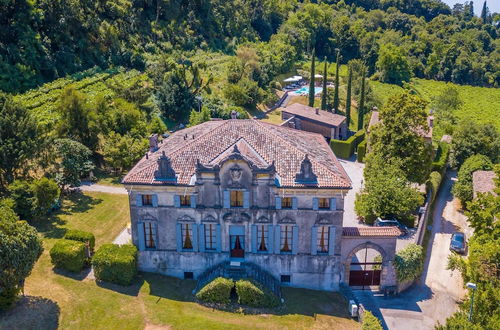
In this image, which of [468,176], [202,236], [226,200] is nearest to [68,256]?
[202,236]

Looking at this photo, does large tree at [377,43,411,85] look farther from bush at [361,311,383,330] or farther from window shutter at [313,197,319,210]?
bush at [361,311,383,330]

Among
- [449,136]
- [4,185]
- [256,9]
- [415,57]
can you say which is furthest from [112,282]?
[415,57]

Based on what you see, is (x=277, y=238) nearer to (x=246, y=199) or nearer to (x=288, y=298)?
(x=246, y=199)

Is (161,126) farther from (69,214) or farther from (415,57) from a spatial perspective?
(415,57)

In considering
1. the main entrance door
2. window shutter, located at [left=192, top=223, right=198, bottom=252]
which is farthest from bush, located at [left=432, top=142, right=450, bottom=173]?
window shutter, located at [left=192, top=223, right=198, bottom=252]

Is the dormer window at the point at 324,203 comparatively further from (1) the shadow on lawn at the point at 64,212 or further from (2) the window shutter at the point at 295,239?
(1) the shadow on lawn at the point at 64,212

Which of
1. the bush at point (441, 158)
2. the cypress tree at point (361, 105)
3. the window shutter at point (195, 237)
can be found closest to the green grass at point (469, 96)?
the cypress tree at point (361, 105)
